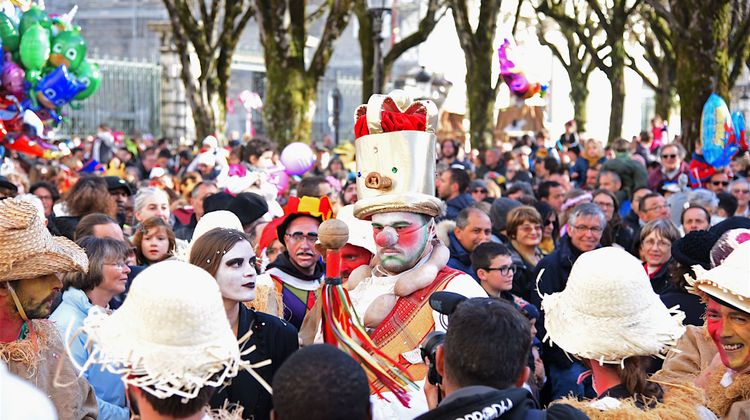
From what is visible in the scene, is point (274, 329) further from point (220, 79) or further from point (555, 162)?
point (220, 79)

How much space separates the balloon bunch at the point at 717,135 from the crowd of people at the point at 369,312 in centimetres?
364

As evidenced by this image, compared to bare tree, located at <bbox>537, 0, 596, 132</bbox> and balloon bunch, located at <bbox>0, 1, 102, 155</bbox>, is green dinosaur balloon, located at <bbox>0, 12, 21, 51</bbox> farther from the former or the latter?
bare tree, located at <bbox>537, 0, 596, 132</bbox>

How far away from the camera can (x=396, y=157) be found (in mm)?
5574

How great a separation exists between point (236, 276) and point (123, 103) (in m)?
29.7

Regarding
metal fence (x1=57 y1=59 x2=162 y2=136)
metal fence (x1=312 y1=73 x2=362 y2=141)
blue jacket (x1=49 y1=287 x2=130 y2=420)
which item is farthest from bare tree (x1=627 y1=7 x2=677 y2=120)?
blue jacket (x1=49 y1=287 x2=130 y2=420)

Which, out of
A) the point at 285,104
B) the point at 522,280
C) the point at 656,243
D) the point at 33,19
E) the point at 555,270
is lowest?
the point at 522,280

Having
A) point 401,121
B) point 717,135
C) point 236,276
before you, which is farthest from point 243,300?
point 717,135

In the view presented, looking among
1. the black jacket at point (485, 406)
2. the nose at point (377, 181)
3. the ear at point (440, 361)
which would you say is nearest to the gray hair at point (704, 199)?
the nose at point (377, 181)

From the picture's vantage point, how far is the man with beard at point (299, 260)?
6.73 metres

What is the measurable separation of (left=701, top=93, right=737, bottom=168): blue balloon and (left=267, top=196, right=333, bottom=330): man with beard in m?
7.46

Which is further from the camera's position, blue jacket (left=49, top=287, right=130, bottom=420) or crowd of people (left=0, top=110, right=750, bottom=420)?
blue jacket (left=49, top=287, right=130, bottom=420)

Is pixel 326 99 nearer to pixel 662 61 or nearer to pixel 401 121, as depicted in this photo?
pixel 662 61

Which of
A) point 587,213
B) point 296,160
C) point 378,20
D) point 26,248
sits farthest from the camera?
point 378,20

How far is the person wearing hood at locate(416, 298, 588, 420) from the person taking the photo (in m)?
3.34
